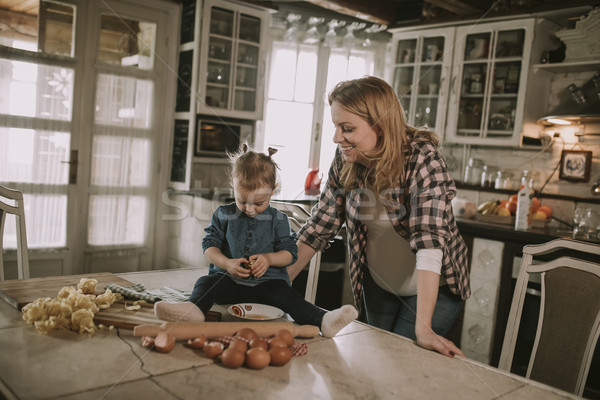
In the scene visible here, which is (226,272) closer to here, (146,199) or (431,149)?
(431,149)

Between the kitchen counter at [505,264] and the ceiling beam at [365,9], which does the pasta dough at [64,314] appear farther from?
the ceiling beam at [365,9]

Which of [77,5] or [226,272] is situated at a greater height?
[77,5]

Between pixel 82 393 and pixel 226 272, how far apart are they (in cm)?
73

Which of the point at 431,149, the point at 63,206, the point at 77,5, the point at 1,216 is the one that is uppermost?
the point at 77,5

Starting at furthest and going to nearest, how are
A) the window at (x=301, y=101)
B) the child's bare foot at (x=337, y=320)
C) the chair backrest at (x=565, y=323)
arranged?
the window at (x=301, y=101) < the chair backrest at (x=565, y=323) < the child's bare foot at (x=337, y=320)

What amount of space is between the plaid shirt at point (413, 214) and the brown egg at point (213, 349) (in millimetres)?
588

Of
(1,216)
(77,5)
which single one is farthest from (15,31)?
(1,216)

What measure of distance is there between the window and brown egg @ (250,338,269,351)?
3.89 metres

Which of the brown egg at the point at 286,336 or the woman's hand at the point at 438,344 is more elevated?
the brown egg at the point at 286,336

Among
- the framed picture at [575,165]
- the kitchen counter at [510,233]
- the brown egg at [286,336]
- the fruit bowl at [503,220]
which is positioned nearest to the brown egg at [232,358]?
the brown egg at [286,336]

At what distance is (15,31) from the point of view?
360 cm

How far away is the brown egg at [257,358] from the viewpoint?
975mm

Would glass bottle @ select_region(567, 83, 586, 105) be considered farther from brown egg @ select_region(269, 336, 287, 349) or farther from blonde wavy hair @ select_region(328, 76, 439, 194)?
brown egg @ select_region(269, 336, 287, 349)

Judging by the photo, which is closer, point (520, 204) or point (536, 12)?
point (520, 204)
